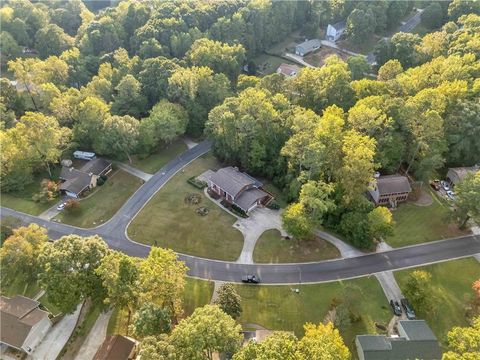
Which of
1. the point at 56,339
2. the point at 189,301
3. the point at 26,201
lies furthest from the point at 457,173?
the point at 26,201

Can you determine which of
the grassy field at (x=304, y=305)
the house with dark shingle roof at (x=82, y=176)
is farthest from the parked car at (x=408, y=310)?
the house with dark shingle roof at (x=82, y=176)

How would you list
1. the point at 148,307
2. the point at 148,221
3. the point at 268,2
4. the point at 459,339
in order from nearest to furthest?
the point at 459,339 < the point at 148,307 < the point at 148,221 < the point at 268,2

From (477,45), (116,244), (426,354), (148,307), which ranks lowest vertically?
(116,244)

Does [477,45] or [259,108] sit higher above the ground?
[477,45]

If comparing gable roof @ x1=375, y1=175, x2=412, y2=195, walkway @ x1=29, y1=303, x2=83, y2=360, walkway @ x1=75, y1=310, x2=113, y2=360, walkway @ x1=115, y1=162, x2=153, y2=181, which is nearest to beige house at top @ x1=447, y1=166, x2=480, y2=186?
gable roof @ x1=375, y1=175, x2=412, y2=195

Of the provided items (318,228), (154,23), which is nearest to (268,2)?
(154,23)

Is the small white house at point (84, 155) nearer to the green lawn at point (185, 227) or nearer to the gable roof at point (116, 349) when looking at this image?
the green lawn at point (185, 227)

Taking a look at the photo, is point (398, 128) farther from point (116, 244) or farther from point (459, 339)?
point (116, 244)

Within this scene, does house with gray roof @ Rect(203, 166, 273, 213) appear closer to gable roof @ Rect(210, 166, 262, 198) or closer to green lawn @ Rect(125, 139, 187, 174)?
gable roof @ Rect(210, 166, 262, 198)
